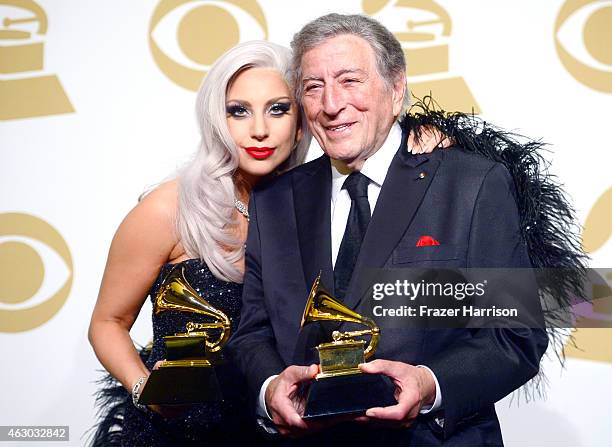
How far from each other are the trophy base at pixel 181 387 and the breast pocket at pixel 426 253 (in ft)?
1.72

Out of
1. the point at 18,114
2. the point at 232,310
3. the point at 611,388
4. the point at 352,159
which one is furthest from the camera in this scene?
the point at 18,114

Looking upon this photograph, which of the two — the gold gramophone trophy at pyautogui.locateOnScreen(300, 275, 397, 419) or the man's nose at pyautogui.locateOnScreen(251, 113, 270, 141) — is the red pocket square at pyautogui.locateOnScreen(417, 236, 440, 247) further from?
the man's nose at pyautogui.locateOnScreen(251, 113, 270, 141)

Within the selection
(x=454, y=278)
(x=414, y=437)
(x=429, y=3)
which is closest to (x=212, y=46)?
(x=429, y=3)

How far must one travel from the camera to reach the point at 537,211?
2.14 m

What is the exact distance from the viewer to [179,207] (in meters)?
2.52

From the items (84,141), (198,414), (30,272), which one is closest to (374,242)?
(198,414)

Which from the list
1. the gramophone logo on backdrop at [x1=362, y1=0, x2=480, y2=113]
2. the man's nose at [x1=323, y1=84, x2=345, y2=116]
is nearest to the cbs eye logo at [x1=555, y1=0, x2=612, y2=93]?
the gramophone logo on backdrop at [x1=362, y1=0, x2=480, y2=113]

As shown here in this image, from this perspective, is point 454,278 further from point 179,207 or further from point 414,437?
point 179,207

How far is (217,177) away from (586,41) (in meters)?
1.57

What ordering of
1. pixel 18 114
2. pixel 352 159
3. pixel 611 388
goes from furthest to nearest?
pixel 18 114
pixel 611 388
pixel 352 159

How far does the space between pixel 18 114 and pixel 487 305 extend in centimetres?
230

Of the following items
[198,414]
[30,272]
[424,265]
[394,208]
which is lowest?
[198,414]

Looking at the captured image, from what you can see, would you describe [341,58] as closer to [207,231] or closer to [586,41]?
[207,231]

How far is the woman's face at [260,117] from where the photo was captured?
247cm
